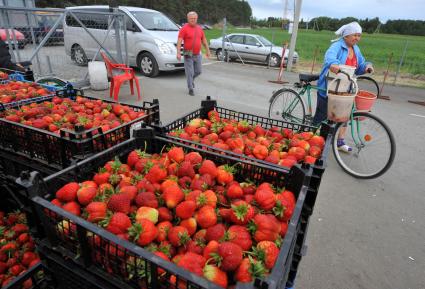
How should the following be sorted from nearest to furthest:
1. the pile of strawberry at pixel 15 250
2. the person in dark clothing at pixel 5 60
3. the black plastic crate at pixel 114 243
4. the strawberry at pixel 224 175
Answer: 1. the black plastic crate at pixel 114 243
2. the strawberry at pixel 224 175
3. the pile of strawberry at pixel 15 250
4. the person in dark clothing at pixel 5 60

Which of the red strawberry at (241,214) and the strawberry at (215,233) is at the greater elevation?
the red strawberry at (241,214)

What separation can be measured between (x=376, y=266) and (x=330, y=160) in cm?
222

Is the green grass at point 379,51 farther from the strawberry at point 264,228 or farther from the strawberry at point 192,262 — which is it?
the strawberry at point 192,262

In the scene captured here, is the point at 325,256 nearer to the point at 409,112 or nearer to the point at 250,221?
the point at 250,221

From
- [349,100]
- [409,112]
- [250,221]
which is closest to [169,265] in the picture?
[250,221]

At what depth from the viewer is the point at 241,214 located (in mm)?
1425

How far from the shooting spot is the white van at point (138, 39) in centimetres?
917

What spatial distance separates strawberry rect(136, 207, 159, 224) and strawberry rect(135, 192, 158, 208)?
6 cm

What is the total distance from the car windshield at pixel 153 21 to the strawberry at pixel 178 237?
9.40 metres

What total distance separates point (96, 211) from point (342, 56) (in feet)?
13.1

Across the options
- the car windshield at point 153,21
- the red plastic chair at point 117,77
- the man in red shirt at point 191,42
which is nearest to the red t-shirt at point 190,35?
the man in red shirt at point 191,42

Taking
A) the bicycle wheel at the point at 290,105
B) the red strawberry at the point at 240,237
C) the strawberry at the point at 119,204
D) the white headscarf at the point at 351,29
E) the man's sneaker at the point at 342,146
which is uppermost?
the white headscarf at the point at 351,29

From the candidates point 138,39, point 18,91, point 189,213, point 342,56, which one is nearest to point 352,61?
point 342,56

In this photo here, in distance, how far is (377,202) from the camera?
3.59m
